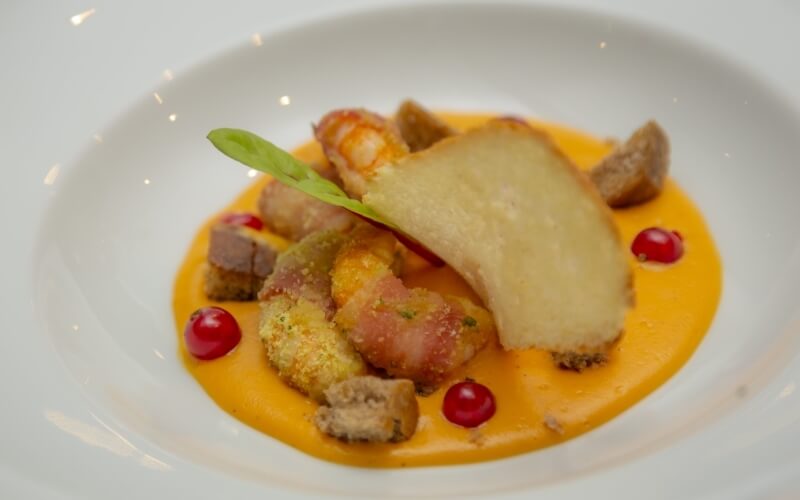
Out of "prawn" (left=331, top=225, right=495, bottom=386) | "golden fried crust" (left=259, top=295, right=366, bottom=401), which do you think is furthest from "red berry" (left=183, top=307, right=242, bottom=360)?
"prawn" (left=331, top=225, right=495, bottom=386)

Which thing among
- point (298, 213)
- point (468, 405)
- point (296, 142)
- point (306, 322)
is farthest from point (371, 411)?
point (296, 142)

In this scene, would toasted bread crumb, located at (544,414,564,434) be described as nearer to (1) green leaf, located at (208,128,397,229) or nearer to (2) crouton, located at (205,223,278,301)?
(1) green leaf, located at (208,128,397,229)

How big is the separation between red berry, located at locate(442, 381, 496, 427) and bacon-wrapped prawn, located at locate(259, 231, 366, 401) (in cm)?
28

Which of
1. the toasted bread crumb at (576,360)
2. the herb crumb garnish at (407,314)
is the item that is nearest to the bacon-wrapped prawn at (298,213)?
the herb crumb garnish at (407,314)

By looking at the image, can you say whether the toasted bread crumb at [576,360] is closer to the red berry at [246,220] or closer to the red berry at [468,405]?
the red berry at [468,405]

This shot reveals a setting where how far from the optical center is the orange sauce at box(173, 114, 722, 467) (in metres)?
2.35

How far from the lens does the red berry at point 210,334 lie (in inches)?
106

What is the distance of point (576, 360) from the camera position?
250cm

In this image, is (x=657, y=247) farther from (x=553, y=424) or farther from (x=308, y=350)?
(x=308, y=350)

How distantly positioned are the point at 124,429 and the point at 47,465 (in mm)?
244

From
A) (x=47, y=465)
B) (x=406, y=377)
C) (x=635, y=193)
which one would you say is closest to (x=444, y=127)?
(x=635, y=193)

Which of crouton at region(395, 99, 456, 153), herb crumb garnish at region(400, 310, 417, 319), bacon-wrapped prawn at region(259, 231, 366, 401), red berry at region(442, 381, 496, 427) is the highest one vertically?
crouton at region(395, 99, 456, 153)

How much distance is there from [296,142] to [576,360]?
1840mm

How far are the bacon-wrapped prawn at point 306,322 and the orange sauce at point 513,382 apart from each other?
0.27 feet
